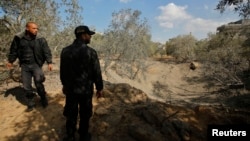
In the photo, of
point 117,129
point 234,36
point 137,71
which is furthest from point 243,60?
point 117,129

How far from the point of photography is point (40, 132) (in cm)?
581

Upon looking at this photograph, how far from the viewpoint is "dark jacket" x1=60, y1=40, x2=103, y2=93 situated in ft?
16.2

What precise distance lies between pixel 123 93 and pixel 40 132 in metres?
2.36

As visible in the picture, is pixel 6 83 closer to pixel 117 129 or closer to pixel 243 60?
pixel 117 129

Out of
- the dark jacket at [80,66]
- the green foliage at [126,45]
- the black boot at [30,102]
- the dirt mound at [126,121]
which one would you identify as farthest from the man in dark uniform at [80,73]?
the green foliage at [126,45]

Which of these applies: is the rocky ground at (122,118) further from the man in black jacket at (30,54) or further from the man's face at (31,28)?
the man's face at (31,28)

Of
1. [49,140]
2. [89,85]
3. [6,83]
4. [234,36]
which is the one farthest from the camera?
[234,36]

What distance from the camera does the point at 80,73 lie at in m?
4.95

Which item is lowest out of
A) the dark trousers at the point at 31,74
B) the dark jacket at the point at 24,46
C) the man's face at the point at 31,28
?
the dark trousers at the point at 31,74

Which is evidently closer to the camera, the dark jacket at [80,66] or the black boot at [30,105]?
the dark jacket at [80,66]

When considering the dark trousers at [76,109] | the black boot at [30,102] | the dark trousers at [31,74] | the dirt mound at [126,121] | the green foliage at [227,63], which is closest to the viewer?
the dark trousers at [76,109]

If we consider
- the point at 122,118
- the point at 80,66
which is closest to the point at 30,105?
the point at 122,118

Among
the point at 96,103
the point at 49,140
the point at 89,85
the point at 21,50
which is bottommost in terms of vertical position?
the point at 49,140

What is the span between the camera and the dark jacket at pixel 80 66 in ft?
16.2
